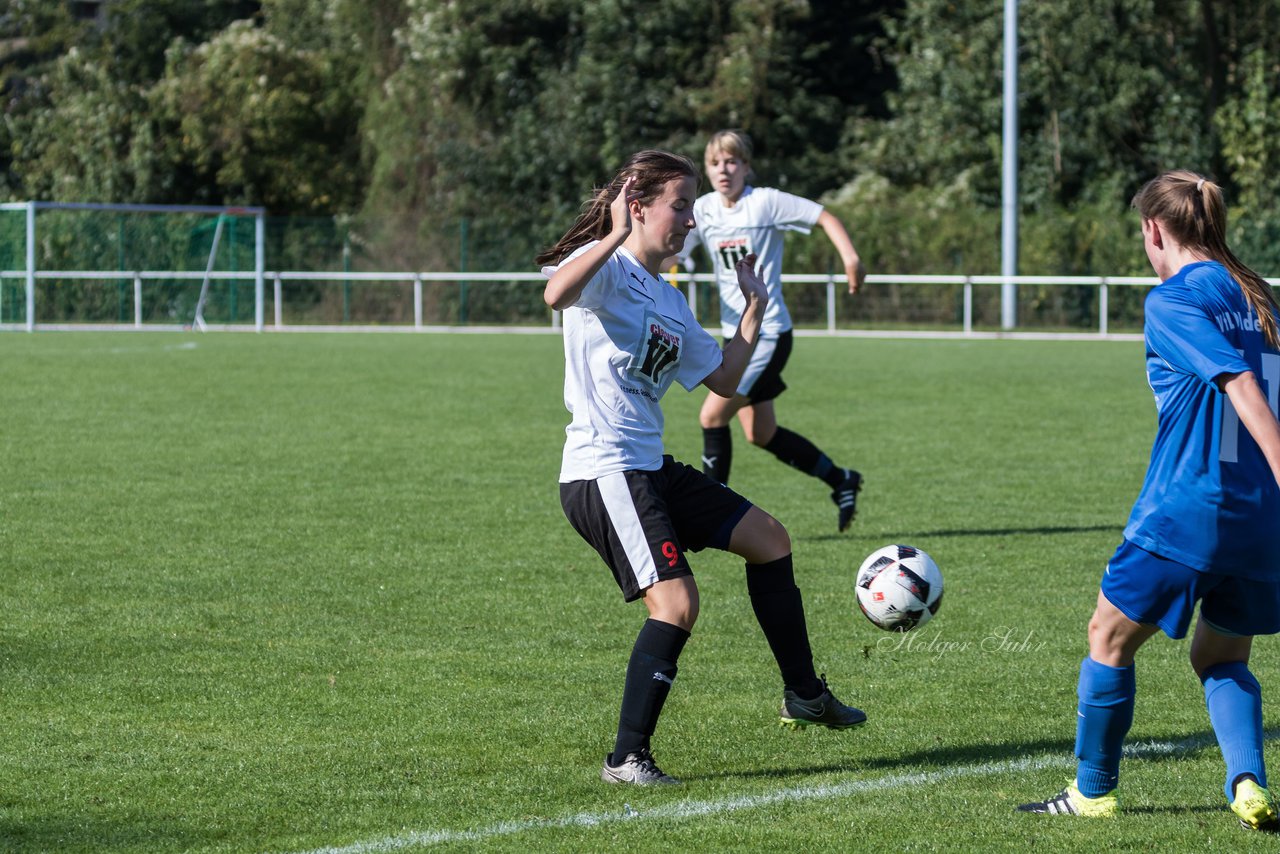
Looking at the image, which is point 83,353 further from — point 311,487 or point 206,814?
point 206,814

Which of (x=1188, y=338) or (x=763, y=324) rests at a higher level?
(x=1188, y=338)

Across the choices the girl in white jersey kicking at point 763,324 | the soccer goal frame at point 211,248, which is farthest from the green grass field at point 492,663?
the soccer goal frame at point 211,248

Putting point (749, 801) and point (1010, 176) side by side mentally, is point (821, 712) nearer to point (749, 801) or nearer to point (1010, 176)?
point (749, 801)

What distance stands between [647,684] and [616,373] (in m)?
0.84

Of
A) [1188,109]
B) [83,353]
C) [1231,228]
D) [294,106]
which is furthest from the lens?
[294,106]

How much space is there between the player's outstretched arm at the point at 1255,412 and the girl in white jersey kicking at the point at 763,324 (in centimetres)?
507

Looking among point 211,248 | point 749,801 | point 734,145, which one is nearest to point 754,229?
point 734,145

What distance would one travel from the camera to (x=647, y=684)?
4625 millimetres

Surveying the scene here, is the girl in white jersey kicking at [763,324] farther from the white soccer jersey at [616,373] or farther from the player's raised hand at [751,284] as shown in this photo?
the white soccer jersey at [616,373]

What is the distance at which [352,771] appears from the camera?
470 cm

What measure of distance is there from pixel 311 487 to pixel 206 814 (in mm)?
Result: 6329

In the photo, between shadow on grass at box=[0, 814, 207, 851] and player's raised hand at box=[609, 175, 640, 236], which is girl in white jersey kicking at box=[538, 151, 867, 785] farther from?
shadow on grass at box=[0, 814, 207, 851]

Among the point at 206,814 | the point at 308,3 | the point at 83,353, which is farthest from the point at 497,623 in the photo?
the point at 308,3
